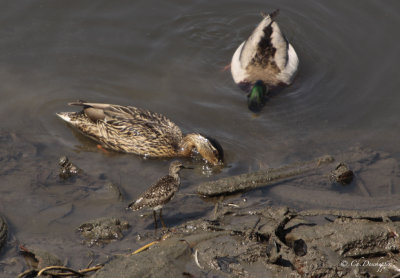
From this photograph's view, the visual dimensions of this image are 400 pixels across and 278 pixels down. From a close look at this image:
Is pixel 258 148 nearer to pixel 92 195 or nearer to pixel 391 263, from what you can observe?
pixel 92 195

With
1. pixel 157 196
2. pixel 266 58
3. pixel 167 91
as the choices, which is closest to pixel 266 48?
pixel 266 58

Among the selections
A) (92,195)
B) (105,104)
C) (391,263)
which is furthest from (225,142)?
(391,263)

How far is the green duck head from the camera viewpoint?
9281 mm

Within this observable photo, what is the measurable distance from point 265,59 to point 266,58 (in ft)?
0.11

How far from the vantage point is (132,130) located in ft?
27.2

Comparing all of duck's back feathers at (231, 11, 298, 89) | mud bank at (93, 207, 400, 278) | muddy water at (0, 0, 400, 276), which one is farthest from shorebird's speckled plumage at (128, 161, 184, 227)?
duck's back feathers at (231, 11, 298, 89)

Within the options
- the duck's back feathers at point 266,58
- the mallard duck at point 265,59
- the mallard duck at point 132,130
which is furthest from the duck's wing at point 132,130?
the duck's back feathers at point 266,58

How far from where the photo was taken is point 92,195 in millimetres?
6418

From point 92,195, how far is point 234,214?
75.6 inches

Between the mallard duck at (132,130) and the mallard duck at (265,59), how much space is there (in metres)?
2.38

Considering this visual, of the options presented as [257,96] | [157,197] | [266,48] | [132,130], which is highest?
[266,48]

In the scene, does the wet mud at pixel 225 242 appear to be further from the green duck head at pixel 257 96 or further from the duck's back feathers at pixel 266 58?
the duck's back feathers at pixel 266 58

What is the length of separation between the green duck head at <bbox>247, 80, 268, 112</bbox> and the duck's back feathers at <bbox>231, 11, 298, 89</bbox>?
1.61ft

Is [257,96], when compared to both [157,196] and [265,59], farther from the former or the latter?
[157,196]
